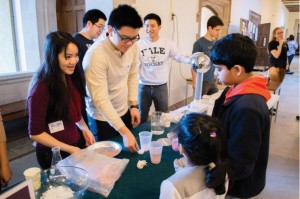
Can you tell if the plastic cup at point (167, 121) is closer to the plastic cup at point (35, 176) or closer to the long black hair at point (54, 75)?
the long black hair at point (54, 75)

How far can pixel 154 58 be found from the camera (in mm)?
2738

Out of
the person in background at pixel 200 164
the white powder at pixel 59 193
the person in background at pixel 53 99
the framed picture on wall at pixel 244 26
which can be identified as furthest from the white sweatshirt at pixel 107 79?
the framed picture on wall at pixel 244 26

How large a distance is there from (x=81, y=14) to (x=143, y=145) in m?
2.43

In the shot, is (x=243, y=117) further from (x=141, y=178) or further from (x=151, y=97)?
(x=151, y=97)

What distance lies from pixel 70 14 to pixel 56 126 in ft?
7.97

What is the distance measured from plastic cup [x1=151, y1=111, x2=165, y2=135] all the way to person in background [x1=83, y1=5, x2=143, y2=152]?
6.5 inches

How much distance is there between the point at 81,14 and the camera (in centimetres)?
313

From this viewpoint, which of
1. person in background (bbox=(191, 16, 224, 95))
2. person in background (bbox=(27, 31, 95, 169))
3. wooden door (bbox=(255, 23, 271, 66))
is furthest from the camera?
wooden door (bbox=(255, 23, 271, 66))

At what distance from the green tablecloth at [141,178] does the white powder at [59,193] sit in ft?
0.25

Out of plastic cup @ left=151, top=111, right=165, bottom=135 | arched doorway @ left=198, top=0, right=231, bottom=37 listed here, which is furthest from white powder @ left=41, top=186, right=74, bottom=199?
arched doorway @ left=198, top=0, right=231, bottom=37

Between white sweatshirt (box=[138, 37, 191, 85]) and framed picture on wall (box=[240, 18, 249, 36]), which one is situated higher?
framed picture on wall (box=[240, 18, 249, 36])

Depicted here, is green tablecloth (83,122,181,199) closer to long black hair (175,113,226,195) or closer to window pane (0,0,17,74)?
long black hair (175,113,226,195)

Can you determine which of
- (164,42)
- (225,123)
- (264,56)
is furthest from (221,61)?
(264,56)

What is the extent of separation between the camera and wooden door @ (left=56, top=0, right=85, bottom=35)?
3132 millimetres
